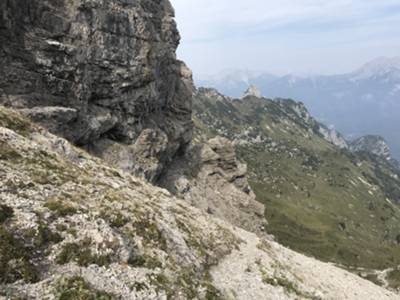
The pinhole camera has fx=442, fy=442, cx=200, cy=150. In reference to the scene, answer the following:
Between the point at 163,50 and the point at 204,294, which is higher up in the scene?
the point at 163,50

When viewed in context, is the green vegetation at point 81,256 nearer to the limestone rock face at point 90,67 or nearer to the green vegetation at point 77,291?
the green vegetation at point 77,291

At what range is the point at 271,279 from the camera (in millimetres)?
41000

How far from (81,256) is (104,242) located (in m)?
2.34

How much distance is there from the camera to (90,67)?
75.4 meters

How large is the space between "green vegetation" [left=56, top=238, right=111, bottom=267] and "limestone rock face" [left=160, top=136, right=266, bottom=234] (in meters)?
57.6

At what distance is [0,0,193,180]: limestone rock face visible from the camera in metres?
65.0

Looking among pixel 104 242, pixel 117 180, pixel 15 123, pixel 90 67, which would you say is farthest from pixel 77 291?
pixel 90 67

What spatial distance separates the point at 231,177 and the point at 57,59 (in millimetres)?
56640

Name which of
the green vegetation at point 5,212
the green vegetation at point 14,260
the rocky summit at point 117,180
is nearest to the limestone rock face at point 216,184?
the rocky summit at point 117,180

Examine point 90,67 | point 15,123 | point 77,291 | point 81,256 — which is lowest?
point 77,291

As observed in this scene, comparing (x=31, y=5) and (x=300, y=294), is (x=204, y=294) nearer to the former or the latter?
(x=300, y=294)

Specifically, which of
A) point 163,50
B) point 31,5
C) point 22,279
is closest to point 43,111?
point 31,5

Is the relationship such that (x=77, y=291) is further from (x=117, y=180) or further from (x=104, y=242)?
(x=117, y=180)

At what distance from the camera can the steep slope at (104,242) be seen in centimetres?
2489
